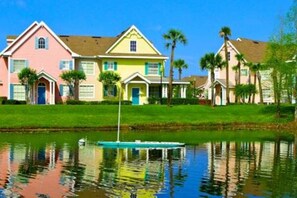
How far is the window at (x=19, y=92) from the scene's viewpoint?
61.0 metres

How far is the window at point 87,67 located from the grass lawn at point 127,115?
1099 cm

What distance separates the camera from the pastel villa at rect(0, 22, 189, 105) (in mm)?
61594

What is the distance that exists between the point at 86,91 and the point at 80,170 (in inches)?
1688

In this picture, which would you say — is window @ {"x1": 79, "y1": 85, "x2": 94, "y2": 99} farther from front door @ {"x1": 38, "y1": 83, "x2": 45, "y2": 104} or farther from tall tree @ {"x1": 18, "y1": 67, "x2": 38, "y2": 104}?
tall tree @ {"x1": 18, "y1": 67, "x2": 38, "y2": 104}

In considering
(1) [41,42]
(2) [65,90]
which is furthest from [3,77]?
(2) [65,90]

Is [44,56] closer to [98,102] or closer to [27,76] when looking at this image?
[27,76]

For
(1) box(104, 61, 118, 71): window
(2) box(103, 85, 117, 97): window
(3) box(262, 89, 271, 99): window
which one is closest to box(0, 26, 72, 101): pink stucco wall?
(1) box(104, 61, 118, 71): window

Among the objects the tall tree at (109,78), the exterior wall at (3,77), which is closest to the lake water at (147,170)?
the tall tree at (109,78)

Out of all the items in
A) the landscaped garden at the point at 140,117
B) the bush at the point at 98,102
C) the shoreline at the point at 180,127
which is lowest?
the shoreline at the point at 180,127

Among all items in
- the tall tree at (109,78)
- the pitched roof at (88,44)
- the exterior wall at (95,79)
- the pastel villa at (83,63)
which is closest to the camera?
the pastel villa at (83,63)

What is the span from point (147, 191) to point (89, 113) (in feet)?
113

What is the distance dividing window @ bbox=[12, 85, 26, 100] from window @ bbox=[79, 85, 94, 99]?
721 centimetres

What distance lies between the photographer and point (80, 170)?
22844 mm

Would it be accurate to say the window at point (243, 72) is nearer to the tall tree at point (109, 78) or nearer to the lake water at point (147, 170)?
the tall tree at point (109, 78)
